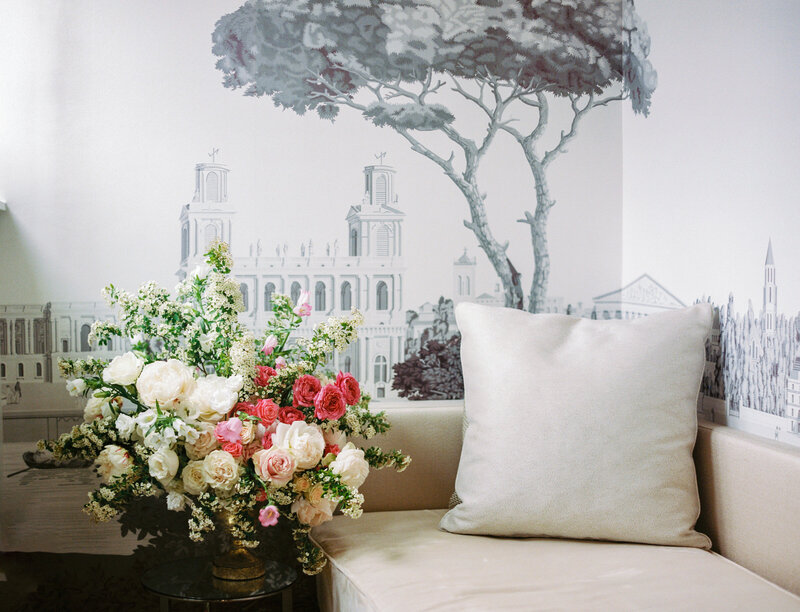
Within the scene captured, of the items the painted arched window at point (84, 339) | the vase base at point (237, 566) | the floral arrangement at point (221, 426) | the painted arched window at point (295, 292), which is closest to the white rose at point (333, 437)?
the floral arrangement at point (221, 426)

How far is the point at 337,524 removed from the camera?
1.84 m

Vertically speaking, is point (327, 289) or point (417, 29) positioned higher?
point (417, 29)

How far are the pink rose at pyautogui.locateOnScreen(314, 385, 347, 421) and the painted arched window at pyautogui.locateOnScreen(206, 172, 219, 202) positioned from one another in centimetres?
76

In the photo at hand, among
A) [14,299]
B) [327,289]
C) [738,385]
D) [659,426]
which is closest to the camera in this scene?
[659,426]

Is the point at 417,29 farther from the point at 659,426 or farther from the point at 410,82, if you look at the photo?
the point at 659,426

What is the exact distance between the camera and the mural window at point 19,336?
196 centimetres

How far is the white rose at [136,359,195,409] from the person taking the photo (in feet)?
5.01

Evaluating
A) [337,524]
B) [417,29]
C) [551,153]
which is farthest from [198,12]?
[337,524]

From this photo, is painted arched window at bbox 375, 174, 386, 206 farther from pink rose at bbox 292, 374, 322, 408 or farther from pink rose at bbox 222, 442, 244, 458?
pink rose at bbox 222, 442, 244, 458

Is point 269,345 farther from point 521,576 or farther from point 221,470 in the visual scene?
point 521,576

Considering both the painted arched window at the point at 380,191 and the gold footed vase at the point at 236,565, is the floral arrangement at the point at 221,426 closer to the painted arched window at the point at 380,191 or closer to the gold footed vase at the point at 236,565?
the gold footed vase at the point at 236,565

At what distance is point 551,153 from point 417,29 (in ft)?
1.78

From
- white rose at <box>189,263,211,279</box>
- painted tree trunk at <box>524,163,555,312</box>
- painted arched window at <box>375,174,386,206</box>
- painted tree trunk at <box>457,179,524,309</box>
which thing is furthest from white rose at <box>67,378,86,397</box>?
painted tree trunk at <box>524,163,555,312</box>

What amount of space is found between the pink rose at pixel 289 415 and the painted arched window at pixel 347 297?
1.85 ft
